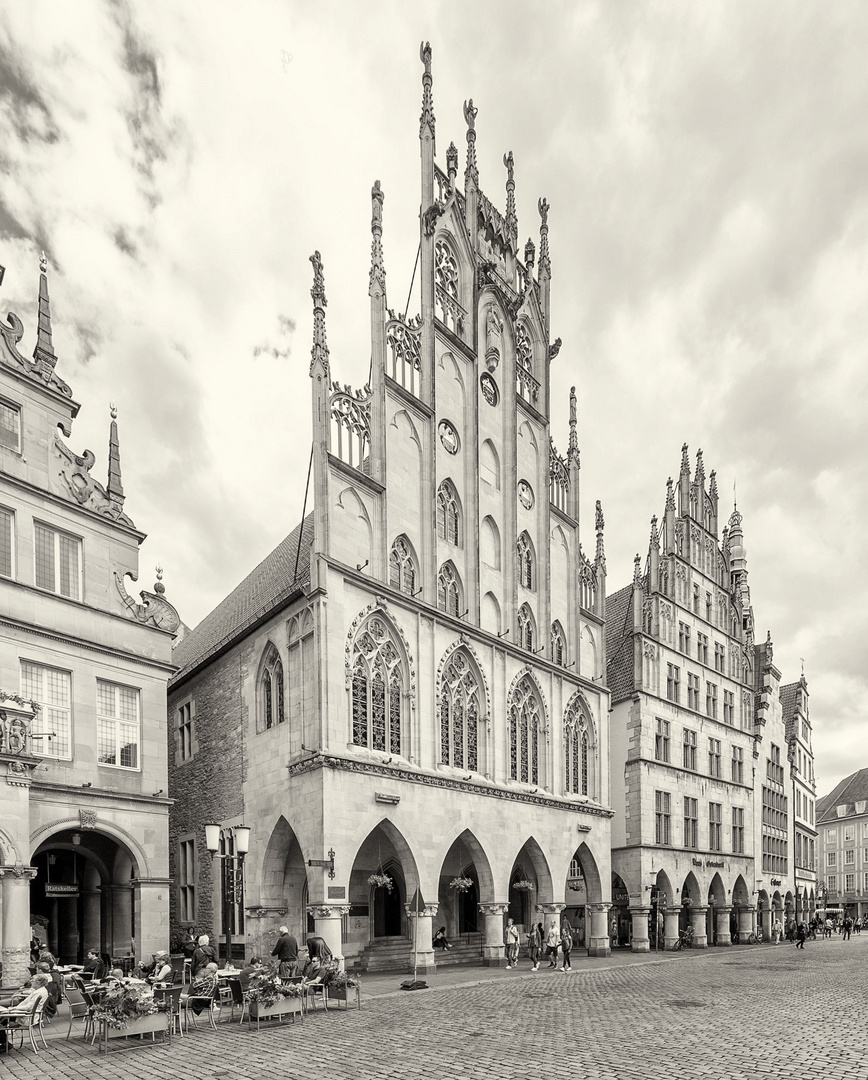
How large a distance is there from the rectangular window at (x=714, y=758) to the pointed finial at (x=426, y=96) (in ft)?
108

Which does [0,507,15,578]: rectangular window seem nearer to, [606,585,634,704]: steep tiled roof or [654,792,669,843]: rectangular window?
[606,585,634,704]: steep tiled roof

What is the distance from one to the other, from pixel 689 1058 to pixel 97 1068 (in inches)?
337

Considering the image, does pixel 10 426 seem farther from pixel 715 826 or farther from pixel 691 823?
pixel 715 826

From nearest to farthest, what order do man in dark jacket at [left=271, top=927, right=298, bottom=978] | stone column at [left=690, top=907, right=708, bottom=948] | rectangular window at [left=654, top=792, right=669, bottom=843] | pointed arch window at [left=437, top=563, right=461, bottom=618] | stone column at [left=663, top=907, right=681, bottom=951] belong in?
1. man in dark jacket at [left=271, top=927, right=298, bottom=978]
2. pointed arch window at [left=437, top=563, right=461, bottom=618]
3. stone column at [left=663, top=907, right=681, bottom=951]
4. rectangular window at [left=654, top=792, right=669, bottom=843]
5. stone column at [left=690, top=907, right=708, bottom=948]

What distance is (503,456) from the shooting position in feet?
120

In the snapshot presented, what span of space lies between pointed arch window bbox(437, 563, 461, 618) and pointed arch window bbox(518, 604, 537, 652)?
3939mm

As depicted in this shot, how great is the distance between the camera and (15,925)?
66.9 ft

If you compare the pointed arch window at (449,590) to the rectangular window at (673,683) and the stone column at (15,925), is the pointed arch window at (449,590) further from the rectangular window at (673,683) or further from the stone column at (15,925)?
the rectangular window at (673,683)

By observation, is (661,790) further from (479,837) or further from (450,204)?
(450,204)

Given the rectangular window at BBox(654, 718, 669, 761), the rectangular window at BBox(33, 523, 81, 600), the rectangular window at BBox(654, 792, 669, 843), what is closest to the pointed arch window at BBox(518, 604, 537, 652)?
the rectangular window at BBox(654, 718, 669, 761)

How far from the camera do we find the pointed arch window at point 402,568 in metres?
30.1

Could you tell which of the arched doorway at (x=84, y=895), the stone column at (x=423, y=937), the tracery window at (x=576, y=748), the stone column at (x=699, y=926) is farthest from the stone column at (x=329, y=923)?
the stone column at (x=699, y=926)

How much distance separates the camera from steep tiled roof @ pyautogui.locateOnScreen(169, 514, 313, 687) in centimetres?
3007

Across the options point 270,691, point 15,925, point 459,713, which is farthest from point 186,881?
point 15,925
